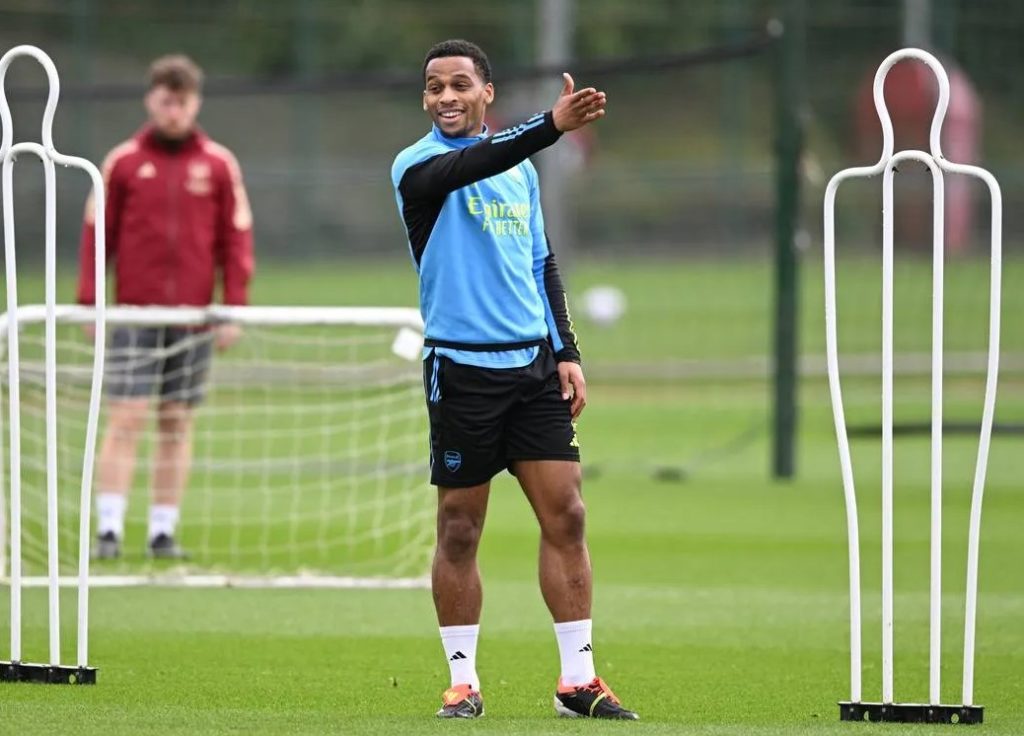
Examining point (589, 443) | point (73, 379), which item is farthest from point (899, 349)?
point (73, 379)

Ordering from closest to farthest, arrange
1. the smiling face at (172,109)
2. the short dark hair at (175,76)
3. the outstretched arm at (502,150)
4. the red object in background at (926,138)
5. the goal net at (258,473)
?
1. the outstretched arm at (502,150)
2. the goal net at (258,473)
3. the short dark hair at (175,76)
4. the smiling face at (172,109)
5. the red object in background at (926,138)

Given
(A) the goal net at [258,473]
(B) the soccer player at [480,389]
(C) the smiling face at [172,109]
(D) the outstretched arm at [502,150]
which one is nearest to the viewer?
(D) the outstretched arm at [502,150]

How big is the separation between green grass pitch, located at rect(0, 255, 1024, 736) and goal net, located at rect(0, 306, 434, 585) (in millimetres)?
519

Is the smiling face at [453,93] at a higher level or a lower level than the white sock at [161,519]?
higher

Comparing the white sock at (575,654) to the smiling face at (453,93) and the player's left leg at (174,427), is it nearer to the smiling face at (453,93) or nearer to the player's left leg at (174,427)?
the smiling face at (453,93)

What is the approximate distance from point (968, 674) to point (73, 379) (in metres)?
7.07

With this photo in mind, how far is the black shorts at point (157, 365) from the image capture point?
9719 mm

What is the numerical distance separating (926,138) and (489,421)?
15304mm

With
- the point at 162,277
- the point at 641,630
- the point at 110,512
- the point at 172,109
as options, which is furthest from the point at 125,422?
the point at 641,630

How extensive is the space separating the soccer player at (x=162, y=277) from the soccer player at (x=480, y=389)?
397 cm

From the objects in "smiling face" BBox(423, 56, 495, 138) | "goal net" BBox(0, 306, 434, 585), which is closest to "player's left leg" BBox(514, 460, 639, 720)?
"smiling face" BBox(423, 56, 495, 138)

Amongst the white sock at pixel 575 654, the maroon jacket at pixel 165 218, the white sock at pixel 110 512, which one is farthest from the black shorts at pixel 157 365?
the white sock at pixel 575 654

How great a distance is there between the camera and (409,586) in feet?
29.3

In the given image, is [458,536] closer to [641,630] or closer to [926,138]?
[641,630]
